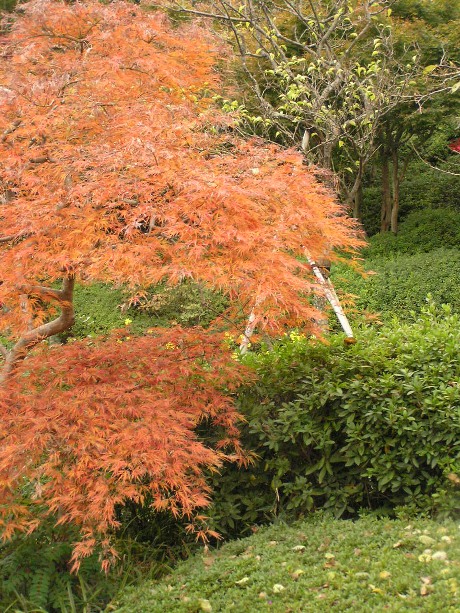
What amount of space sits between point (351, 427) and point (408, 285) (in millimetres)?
6559

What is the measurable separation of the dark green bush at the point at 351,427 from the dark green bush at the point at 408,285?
5149 millimetres

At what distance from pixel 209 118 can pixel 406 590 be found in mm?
3027

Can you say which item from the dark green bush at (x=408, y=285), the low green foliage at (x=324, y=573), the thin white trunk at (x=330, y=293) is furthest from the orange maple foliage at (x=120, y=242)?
the dark green bush at (x=408, y=285)

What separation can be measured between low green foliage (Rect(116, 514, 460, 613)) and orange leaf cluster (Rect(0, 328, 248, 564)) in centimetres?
42

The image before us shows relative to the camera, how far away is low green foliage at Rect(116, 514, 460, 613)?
3.07m

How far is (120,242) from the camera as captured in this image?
12.0 feet

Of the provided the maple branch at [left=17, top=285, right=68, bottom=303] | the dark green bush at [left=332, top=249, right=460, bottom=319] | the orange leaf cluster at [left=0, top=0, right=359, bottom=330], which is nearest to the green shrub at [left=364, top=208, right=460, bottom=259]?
the dark green bush at [left=332, top=249, right=460, bottom=319]

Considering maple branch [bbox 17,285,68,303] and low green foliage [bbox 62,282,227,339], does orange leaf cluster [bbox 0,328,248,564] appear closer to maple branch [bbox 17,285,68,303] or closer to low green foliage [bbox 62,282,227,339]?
maple branch [bbox 17,285,68,303]

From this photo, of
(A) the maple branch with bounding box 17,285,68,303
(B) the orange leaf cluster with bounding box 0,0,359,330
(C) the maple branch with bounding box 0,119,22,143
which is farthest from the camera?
(C) the maple branch with bounding box 0,119,22,143

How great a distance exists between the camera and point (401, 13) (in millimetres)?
11719

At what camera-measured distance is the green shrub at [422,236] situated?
42.0ft

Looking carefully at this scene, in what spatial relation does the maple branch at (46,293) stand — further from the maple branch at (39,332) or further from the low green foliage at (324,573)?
the low green foliage at (324,573)

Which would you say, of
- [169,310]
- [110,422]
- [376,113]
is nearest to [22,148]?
[110,422]

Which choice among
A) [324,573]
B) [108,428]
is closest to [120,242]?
[108,428]
